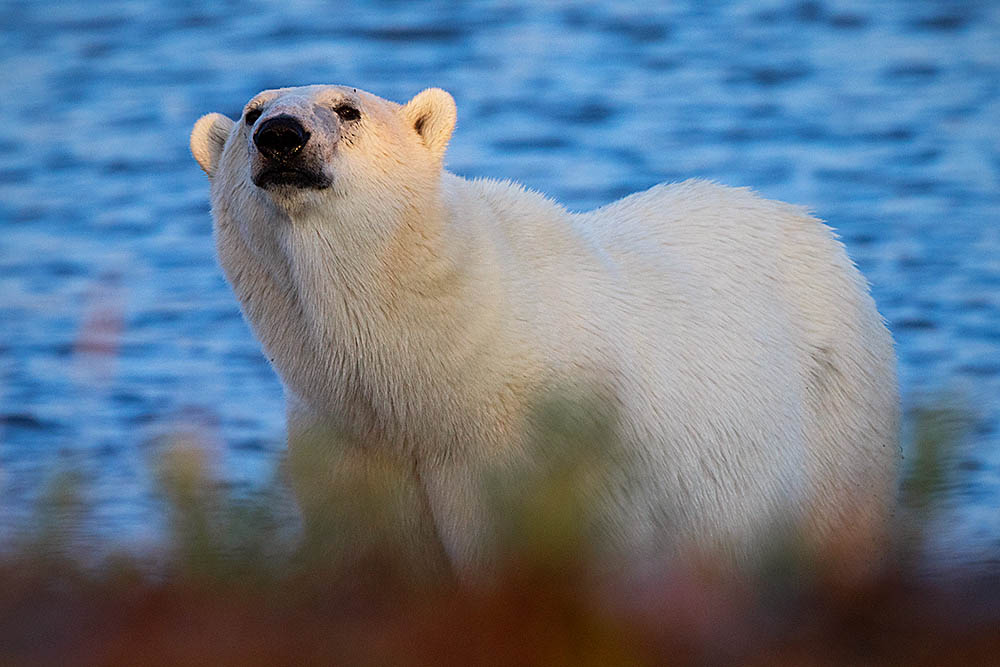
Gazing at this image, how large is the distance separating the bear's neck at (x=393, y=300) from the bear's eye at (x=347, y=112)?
31cm

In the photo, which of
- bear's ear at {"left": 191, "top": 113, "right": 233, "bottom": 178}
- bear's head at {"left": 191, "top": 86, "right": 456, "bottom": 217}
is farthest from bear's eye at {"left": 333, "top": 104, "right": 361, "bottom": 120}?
bear's ear at {"left": 191, "top": 113, "right": 233, "bottom": 178}

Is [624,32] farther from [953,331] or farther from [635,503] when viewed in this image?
[635,503]

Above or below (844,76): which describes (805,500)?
below

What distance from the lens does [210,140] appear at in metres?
5.55

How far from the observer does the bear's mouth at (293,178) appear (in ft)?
15.8

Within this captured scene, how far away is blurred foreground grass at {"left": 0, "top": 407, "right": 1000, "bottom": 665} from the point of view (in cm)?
245

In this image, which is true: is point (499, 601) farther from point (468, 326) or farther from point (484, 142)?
point (484, 142)

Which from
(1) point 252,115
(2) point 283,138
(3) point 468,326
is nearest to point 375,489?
(3) point 468,326

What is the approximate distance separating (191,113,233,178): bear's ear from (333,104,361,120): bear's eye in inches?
24.3

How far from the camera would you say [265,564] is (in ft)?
9.64

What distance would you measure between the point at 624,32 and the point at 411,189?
13.5 metres

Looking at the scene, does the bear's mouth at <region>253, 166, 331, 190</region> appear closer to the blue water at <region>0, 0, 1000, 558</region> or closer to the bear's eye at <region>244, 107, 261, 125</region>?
the bear's eye at <region>244, 107, 261, 125</region>

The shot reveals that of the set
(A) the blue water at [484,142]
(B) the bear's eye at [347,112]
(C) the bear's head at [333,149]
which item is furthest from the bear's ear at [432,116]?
(A) the blue water at [484,142]

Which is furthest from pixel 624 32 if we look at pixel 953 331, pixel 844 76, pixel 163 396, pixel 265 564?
pixel 265 564
